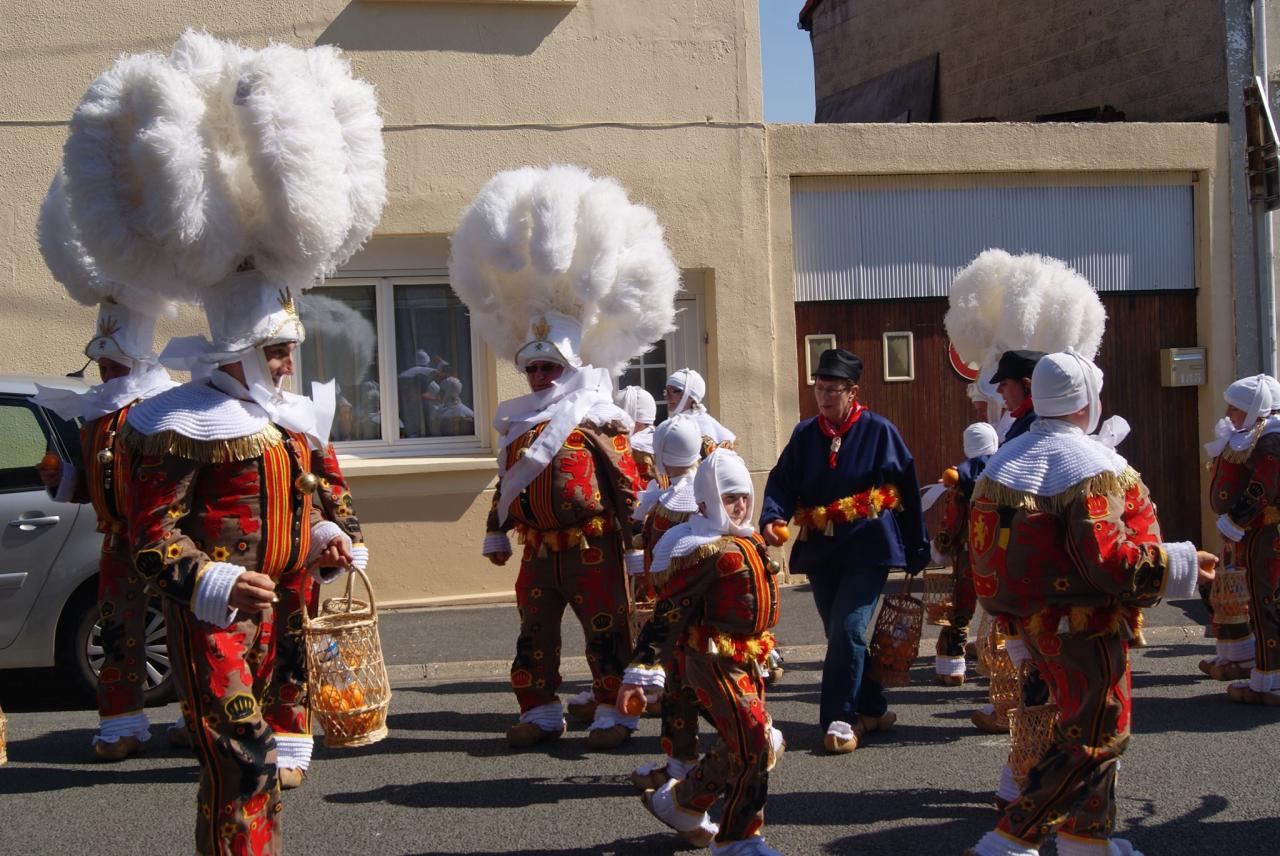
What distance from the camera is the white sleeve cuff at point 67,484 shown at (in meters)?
5.93

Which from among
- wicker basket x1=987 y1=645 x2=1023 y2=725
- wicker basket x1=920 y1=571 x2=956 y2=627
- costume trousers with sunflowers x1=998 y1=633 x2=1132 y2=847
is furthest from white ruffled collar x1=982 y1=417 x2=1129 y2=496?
wicker basket x1=920 y1=571 x2=956 y2=627

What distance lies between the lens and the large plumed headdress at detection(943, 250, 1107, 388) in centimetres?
727

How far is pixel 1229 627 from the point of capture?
7023 mm

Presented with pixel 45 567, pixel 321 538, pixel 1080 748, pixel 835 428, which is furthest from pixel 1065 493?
pixel 45 567

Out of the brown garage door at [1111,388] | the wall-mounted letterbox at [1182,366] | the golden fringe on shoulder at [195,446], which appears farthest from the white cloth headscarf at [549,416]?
the wall-mounted letterbox at [1182,366]

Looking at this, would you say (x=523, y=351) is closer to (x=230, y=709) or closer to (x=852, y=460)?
(x=852, y=460)

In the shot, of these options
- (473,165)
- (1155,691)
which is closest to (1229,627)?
(1155,691)

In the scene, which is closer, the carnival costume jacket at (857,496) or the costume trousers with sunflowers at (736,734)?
the costume trousers with sunflowers at (736,734)

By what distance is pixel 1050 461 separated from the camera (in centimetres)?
406

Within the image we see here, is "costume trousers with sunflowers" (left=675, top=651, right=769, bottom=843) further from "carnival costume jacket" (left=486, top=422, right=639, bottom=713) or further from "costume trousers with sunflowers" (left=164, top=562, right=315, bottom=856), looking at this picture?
"carnival costume jacket" (left=486, top=422, right=639, bottom=713)

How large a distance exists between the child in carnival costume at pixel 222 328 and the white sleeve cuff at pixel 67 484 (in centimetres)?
214

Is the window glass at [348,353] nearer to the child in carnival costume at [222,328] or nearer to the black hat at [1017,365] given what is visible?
the child in carnival costume at [222,328]

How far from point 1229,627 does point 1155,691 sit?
0.53 m

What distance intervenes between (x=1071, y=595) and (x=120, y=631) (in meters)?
4.09
